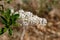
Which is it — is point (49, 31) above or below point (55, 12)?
below

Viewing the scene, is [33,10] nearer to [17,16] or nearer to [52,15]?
[52,15]

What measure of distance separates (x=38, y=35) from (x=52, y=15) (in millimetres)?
699

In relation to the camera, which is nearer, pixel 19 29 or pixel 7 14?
pixel 7 14

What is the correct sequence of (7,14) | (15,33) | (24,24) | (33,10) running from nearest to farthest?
(7,14) < (24,24) < (15,33) < (33,10)

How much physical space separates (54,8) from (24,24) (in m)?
1.14

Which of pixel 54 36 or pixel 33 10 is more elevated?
pixel 33 10

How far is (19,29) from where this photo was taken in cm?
329

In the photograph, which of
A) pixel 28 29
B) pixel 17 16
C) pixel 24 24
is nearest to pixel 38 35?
pixel 28 29

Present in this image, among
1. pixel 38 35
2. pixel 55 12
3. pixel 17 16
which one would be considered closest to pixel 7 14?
pixel 17 16

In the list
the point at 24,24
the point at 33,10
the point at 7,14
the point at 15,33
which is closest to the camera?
the point at 7,14

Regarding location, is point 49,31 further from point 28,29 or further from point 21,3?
point 21,3

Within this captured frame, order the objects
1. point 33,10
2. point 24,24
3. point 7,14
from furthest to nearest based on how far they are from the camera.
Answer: point 33,10, point 24,24, point 7,14

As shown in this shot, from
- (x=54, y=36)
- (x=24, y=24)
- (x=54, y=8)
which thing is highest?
(x=54, y=8)

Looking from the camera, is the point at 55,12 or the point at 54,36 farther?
the point at 55,12
